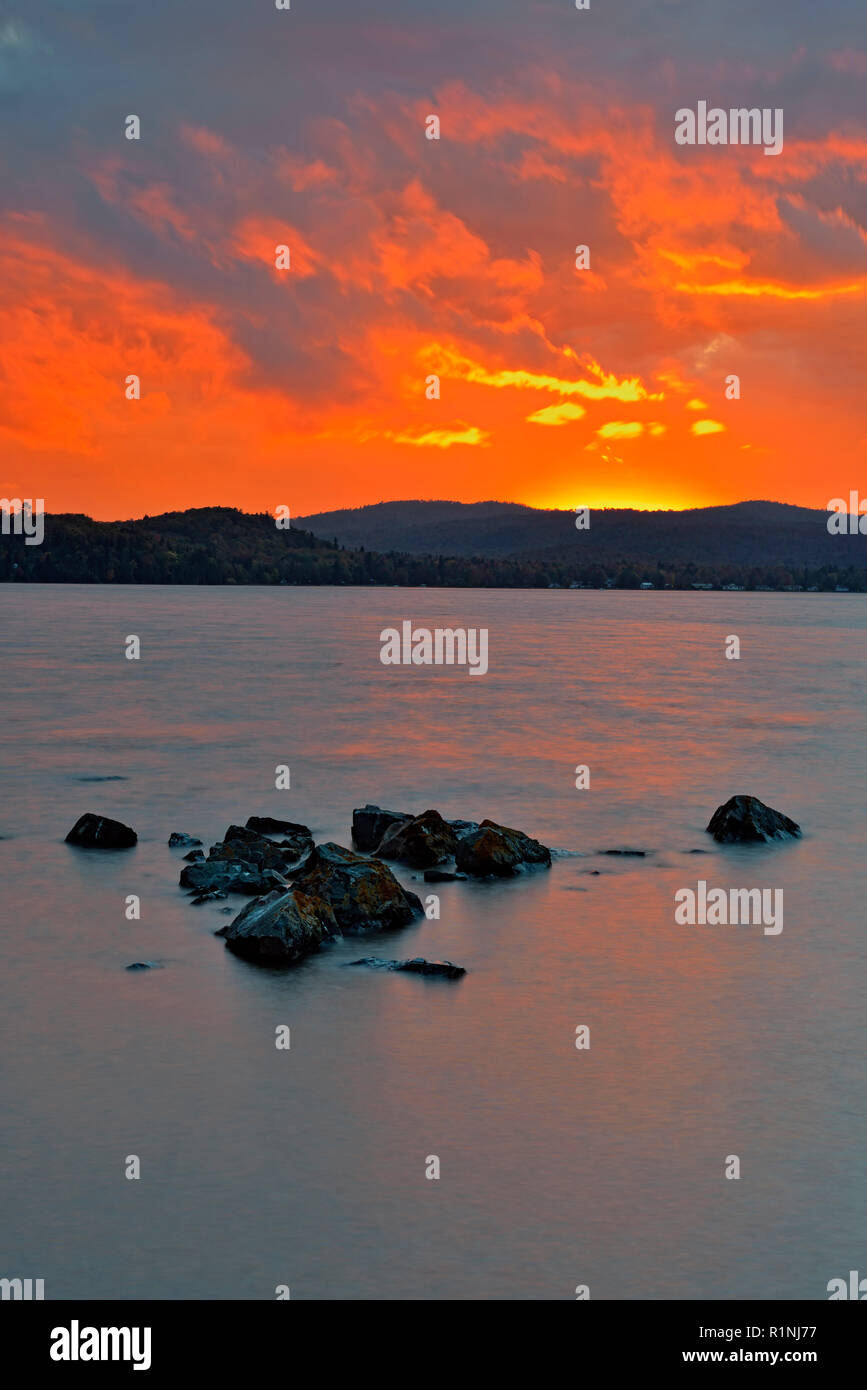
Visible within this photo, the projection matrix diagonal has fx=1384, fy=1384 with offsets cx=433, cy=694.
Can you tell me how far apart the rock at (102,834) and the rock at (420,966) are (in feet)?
25.2

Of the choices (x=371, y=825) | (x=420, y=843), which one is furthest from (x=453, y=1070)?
(x=371, y=825)

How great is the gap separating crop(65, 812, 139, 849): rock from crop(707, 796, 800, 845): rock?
9.35m

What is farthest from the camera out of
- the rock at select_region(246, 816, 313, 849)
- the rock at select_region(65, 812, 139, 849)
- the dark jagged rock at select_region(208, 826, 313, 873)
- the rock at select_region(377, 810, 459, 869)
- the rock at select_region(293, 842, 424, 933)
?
the rock at select_region(246, 816, 313, 849)

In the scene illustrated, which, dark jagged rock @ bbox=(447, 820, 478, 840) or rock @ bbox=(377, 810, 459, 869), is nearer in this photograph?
rock @ bbox=(377, 810, 459, 869)

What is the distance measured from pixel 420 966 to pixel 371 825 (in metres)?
6.98

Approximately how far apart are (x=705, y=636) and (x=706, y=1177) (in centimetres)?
10662

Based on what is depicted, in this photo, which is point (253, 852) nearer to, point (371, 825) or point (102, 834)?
point (371, 825)

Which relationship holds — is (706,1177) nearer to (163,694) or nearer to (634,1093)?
(634,1093)

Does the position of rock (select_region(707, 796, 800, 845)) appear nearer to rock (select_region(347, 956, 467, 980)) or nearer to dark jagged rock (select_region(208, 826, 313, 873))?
dark jagged rock (select_region(208, 826, 313, 873))

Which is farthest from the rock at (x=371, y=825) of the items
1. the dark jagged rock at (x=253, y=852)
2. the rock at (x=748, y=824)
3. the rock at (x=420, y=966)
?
the rock at (x=420, y=966)

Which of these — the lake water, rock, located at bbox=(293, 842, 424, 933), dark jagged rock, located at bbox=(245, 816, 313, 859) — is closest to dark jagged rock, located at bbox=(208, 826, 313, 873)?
the lake water

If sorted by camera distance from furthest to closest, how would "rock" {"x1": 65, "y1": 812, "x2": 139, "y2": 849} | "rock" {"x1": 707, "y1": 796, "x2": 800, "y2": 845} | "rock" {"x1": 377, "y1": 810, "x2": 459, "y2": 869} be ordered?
1. "rock" {"x1": 707, "y1": 796, "x2": 800, "y2": 845}
2. "rock" {"x1": 65, "y1": 812, "x2": 139, "y2": 849}
3. "rock" {"x1": 377, "y1": 810, "x2": 459, "y2": 869}

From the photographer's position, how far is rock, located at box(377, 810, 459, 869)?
19562mm
